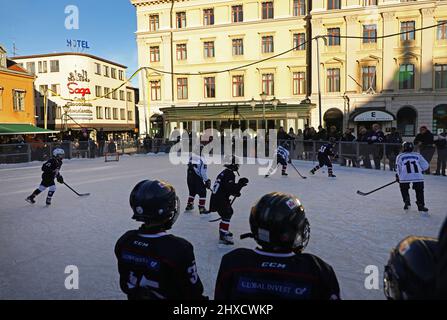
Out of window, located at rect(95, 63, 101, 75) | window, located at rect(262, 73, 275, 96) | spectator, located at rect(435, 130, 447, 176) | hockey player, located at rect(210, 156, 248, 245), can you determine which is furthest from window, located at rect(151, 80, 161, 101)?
hockey player, located at rect(210, 156, 248, 245)

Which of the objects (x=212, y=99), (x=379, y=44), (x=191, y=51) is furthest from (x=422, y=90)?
(x=191, y=51)

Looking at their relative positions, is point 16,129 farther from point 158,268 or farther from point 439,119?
point 439,119

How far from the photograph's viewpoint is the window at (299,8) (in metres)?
31.6

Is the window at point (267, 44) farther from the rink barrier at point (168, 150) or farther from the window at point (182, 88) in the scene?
the rink barrier at point (168, 150)

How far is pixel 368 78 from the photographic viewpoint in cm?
3030

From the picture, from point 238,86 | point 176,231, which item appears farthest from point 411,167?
point 238,86

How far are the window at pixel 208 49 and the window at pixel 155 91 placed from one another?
5570mm

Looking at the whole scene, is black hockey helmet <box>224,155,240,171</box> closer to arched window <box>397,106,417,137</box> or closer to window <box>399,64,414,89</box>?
arched window <box>397,106,417,137</box>

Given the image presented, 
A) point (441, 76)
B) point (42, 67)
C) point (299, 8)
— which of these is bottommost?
point (441, 76)

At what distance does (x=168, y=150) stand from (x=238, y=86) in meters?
11.1

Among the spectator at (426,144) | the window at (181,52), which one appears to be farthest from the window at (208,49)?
the spectator at (426,144)

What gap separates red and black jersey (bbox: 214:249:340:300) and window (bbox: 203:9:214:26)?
35.2 meters

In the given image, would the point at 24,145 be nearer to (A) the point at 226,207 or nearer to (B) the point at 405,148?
(A) the point at 226,207

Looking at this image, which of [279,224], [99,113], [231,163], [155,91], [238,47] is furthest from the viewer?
[99,113]
